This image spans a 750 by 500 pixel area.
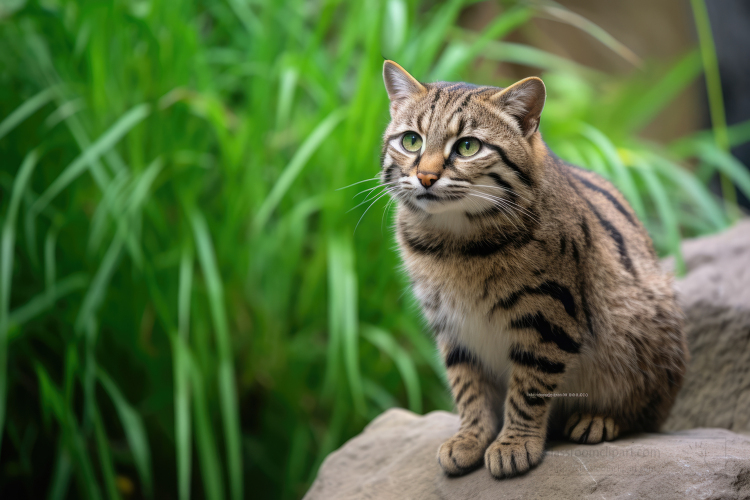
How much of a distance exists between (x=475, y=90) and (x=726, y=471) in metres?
1.15

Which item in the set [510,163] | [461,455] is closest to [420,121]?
[510,163]

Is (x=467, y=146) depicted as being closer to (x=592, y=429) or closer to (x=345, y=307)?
(x=592, y=429)

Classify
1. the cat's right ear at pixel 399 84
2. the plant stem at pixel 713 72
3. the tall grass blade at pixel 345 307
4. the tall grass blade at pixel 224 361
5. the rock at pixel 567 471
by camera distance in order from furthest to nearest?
1. the plant stem at pixel 713 72
2. the tall grass blade at pixel 345 307
3. the tall grass blade at pixel 224 361
4. the cat's right ear at pixel 399 84
5. the rock at pixel 567 471

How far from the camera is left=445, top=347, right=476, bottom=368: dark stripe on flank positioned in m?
1.87

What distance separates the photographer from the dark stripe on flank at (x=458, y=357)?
1.87 metres

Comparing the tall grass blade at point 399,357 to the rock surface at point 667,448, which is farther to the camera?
the tall grass blade at point 399,357

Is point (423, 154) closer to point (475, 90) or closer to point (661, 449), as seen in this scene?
point (475, 90)

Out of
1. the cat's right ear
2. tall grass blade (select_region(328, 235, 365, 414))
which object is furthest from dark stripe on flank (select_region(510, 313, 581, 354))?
tall grass blade (select_region(328, 235, 365, 414))

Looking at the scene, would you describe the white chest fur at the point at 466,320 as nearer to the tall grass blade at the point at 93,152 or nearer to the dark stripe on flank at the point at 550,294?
the dark stripe on flank at the point at 550,294

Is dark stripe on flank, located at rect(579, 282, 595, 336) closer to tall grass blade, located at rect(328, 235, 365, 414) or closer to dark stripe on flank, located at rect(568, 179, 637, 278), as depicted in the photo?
dark stripe on flank, located at rect(568, 179, 637, 278)

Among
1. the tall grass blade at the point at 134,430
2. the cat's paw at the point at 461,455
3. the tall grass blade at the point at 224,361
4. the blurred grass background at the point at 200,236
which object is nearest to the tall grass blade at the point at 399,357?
the blurred grass background at the point at 200,236

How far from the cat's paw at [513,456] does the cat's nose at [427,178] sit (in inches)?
28.2

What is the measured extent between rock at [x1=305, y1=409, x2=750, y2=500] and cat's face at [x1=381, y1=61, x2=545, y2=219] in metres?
0.70

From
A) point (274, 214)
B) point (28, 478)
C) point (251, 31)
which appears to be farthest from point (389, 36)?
point (28, 478)
